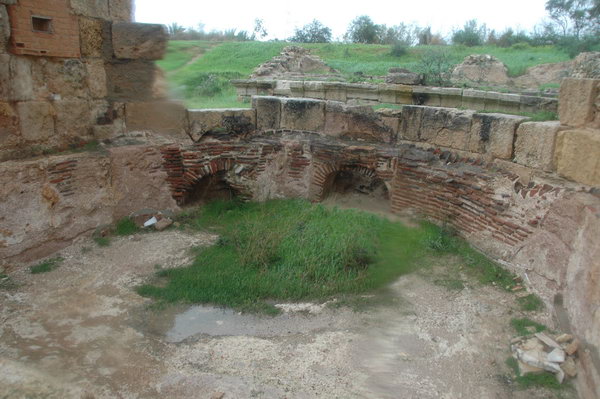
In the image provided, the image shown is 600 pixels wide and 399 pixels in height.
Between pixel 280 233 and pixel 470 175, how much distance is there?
2.16 meters

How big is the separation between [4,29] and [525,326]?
5263 millimetres

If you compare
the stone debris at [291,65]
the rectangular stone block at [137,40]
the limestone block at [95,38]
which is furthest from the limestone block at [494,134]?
the stone debris at [291,65]

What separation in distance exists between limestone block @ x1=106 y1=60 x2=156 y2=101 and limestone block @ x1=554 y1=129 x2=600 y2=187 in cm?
455

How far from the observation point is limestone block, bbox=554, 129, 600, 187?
3.73 meters

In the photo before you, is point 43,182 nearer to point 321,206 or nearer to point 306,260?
point 306,260

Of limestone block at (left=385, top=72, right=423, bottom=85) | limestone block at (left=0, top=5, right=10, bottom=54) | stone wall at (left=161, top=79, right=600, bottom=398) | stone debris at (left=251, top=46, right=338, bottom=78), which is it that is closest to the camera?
stone wall at (left=161, top=79, right=600, bottom=398)

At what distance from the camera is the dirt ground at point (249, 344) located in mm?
3031

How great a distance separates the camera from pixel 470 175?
16.6ft

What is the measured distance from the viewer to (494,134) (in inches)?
192

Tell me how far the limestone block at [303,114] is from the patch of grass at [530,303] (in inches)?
131

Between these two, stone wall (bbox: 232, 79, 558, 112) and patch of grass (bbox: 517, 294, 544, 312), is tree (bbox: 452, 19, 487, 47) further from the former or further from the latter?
patch of grass (bbox: 517, 294, 544, 312)

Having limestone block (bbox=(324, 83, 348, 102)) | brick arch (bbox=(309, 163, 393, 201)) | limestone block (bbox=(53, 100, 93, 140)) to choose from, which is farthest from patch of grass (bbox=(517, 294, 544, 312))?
limestone block (bbox=(324, 83, 348, 102))

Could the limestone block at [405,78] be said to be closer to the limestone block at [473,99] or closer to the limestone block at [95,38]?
the limestone block at [473,99]

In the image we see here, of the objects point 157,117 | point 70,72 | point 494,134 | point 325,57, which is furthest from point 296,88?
point 325,57
